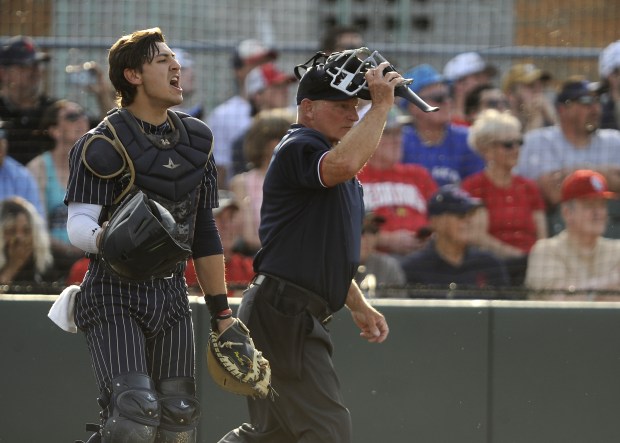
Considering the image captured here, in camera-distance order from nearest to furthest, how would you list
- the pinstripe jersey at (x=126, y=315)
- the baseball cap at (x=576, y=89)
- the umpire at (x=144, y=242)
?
the umpire at (x=144, y=242)
the pinstripe jersey at (x=126, y=315)
the baseball cap at (x=576, y=89)

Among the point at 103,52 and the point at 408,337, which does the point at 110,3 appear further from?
the point at 408,337

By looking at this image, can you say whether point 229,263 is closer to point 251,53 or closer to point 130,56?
point 251,53

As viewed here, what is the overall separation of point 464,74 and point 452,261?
1730 millimetres

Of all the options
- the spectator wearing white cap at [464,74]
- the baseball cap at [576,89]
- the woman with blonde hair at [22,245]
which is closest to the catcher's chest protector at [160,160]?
the woman with blonde hair at [22,245]

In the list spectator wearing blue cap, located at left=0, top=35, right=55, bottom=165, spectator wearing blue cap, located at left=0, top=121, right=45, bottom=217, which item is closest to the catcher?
spectator wearing blue cap, located at left=0, top=121, right=45, bottom=217

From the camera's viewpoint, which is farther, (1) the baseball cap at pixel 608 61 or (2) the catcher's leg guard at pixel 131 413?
(1) the baseball cap at pixel 608 61

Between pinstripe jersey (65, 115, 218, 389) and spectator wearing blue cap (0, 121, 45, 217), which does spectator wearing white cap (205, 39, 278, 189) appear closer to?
spectator wearing blue cap (0, 121, 45, 217)

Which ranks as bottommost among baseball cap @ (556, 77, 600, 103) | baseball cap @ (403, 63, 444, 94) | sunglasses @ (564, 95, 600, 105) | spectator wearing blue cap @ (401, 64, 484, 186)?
spectator wearing blue cap @ (401, 64, 484, 186)

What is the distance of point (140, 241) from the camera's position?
4.30 meters

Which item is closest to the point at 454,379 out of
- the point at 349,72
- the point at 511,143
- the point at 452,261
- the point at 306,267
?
the point at 452,261

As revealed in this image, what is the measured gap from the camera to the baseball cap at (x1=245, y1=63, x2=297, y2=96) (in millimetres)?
8523

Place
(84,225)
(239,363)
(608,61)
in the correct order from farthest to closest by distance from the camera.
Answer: (608,61) → (239,363) → (84,225)

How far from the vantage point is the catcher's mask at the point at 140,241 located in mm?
4309

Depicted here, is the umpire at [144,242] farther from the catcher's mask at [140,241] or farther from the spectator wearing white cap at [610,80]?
the spectator wearing white cap at [610,80]
